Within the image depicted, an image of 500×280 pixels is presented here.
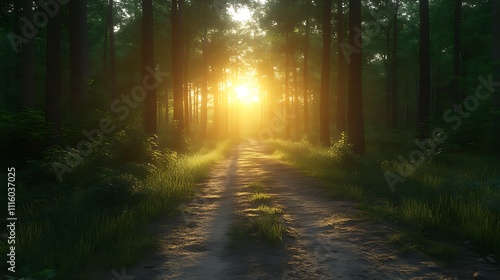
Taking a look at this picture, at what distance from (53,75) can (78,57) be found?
472 cm

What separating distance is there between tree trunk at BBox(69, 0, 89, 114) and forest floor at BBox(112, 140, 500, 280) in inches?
361

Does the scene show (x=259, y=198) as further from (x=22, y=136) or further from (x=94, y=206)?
(x=22, y=136)

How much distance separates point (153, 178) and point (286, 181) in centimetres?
457

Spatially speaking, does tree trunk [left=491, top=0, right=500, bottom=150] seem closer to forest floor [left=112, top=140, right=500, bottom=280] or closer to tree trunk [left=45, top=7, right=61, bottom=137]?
forest floor [left=112, top=140, right=500, bottom=280]

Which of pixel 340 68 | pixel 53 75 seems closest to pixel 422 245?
pixel 53 75

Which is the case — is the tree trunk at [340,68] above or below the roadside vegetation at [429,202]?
→ above

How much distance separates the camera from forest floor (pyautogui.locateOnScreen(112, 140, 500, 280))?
190 inches

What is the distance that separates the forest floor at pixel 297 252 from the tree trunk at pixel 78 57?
918cm

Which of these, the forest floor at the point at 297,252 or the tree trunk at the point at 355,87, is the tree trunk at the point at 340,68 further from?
the forest floor at the point at 297,252

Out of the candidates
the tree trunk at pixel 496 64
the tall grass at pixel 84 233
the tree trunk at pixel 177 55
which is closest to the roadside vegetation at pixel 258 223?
the tall grass at pixel 84 233

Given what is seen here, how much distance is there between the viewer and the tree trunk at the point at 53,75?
39.5 feet

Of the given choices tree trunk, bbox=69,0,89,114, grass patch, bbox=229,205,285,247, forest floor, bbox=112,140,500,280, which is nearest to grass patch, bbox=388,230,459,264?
forest floor, bbox=112,140,500,280

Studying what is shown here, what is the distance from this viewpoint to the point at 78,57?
16.5 meters

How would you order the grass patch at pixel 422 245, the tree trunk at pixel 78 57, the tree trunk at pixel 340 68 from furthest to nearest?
the tree trunk at pixel 340 68
the tree trunk at pixel 78 57
the grass patch at pixel 422 245
